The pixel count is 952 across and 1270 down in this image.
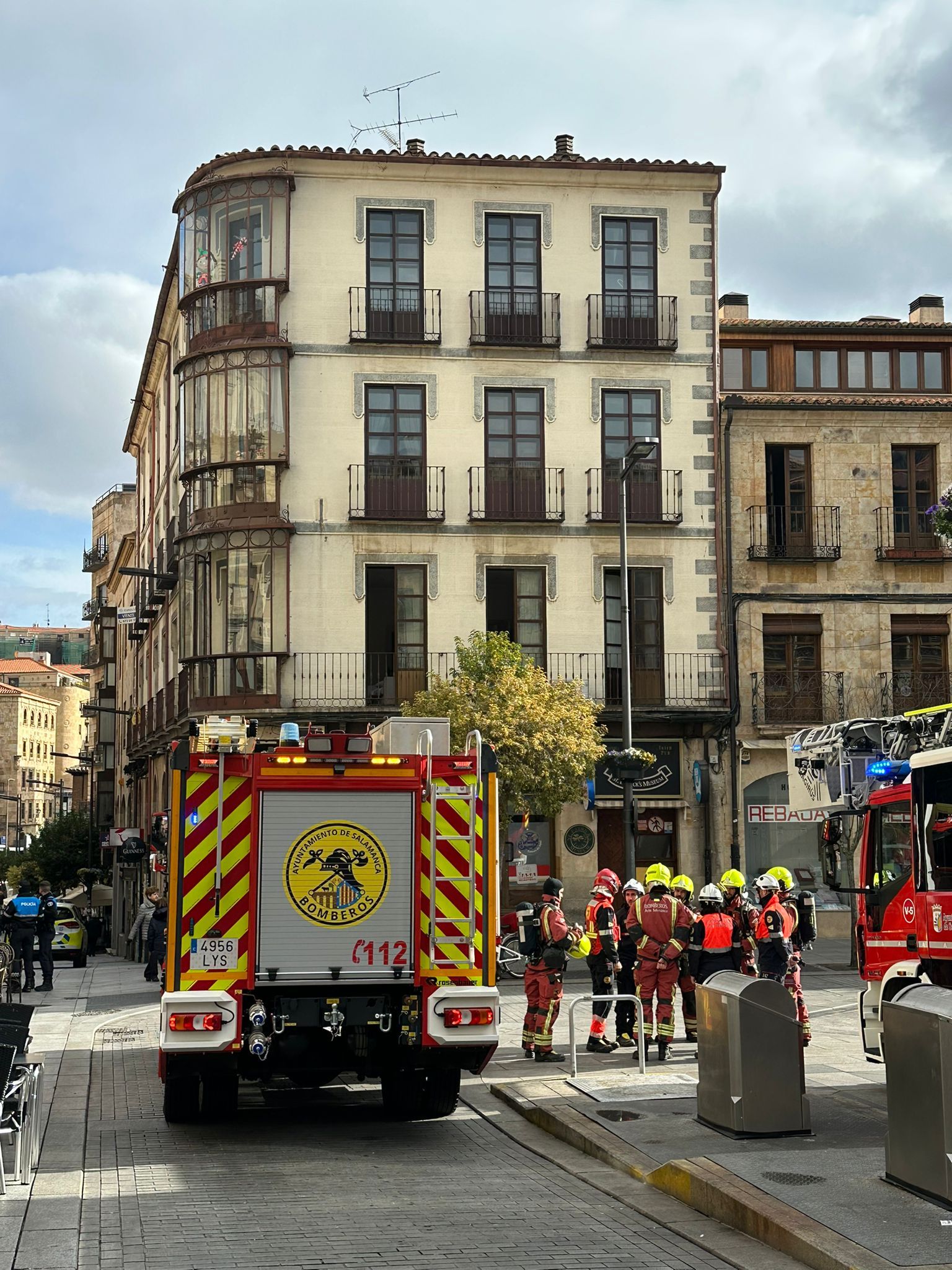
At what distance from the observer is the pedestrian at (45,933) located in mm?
26375

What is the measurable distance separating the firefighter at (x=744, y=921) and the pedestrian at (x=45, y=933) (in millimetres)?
13531

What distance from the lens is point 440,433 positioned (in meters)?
34.3

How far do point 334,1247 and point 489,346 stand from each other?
91.3 feet

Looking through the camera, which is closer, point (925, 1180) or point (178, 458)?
point (925, 1180)

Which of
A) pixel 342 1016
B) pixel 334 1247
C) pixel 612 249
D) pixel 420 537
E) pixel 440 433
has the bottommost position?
pixel 334 1247

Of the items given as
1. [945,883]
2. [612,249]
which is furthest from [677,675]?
[945,883]

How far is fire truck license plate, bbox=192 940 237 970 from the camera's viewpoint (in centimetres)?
1127

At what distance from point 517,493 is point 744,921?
1934 centimetres

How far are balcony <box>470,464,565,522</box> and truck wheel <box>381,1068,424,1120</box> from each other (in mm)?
22284

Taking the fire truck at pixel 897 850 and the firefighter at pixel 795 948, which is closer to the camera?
the fire truck at pixel 897 850

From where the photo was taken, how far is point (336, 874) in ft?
38.1

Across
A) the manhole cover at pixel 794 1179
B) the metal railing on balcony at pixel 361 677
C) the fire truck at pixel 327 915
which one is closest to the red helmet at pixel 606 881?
the fire truck at pixel 327 915

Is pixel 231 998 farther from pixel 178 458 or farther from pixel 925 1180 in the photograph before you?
pixel 178 458

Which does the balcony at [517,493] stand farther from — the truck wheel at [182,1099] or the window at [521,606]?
the truck wheel at [182,1099]
